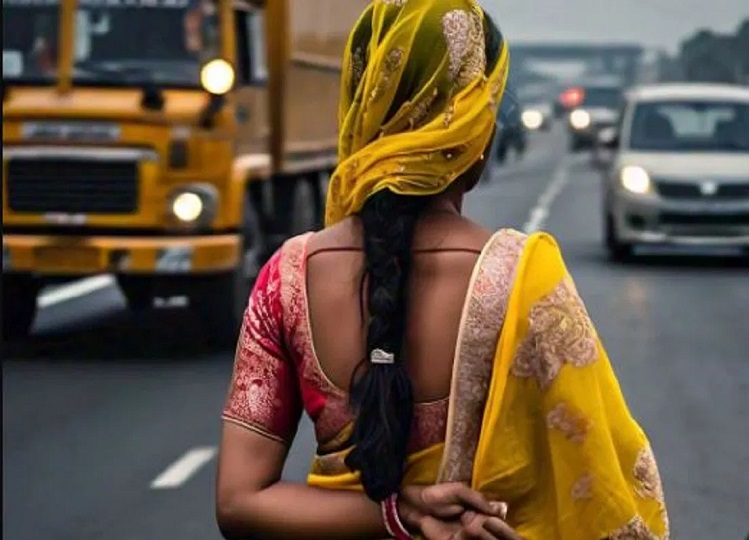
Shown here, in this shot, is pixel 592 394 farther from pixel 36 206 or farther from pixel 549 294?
pixel 36 206

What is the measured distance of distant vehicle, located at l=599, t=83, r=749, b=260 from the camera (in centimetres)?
2264

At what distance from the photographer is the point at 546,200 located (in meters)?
38.8

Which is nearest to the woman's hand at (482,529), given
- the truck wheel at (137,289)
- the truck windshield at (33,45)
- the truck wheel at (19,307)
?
the truck windshield at (33,45)

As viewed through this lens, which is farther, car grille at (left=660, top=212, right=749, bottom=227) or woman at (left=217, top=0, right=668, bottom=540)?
car grille at (left=660, top=212, right=749, bottom=227)

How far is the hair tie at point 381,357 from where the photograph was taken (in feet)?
9.87

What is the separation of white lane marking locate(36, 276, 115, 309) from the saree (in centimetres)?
1552

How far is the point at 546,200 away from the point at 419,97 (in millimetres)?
35910

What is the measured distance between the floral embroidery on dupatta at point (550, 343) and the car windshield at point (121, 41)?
1159cm

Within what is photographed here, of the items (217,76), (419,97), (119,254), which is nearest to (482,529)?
(419,97)

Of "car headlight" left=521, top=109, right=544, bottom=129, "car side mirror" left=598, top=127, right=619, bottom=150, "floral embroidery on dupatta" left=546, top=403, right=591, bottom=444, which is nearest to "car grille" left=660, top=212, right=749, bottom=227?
"car side mirror" left=598, top=127, right=619, bottom=150

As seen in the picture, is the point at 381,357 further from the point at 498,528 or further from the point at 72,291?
the point at 72,291

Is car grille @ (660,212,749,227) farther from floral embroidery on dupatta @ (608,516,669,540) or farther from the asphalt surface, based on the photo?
floral embroidery on dupatta @ (608,516,669,540)

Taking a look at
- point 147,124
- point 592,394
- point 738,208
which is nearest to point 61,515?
point 147,124

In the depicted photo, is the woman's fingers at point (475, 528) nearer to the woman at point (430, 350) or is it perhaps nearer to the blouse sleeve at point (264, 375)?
the woman at point (430, 350)
